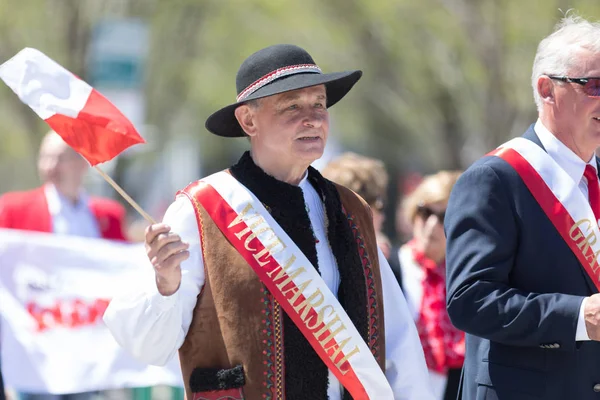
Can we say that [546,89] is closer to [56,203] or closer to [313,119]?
[313,119]

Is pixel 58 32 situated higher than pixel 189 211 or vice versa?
pixel 58 32

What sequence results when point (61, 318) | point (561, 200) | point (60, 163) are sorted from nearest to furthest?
point (561, 200) → point (61, 318) → point (60, 163)

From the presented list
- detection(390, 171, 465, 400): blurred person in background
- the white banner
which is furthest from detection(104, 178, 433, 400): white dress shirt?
the white banner

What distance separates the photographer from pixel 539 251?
3734 mm

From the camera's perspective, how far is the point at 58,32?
18312 millimetres

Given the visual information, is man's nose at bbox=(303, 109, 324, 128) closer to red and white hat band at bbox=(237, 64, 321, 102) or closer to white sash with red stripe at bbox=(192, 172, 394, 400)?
red and white hat band at bbox=(237, 64, 321, 102)

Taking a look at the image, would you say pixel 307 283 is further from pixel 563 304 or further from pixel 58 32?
pixel 58 32

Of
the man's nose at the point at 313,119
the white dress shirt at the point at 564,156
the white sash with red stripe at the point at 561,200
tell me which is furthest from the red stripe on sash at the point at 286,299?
the white dress shirt at the point at 564,156

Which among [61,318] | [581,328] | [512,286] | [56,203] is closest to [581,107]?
[512,286]

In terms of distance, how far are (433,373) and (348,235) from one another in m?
2.19

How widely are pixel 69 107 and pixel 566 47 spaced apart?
1727mm

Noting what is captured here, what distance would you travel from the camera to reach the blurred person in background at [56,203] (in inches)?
275

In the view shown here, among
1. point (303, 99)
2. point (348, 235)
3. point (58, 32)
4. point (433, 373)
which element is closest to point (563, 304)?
point (348, 235)

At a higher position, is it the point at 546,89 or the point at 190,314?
the point at 546,89
